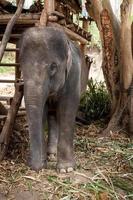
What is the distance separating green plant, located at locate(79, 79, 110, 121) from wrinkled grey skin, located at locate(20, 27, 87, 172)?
330cm

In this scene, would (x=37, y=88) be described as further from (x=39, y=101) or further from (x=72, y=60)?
(x=72, y=60)

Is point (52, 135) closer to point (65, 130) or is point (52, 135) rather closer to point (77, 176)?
point (65, 130)

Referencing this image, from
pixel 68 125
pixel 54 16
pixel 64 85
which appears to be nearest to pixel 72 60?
pixel 64 85

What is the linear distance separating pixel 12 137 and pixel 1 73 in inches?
610

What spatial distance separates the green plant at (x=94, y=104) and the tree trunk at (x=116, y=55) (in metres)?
0.70

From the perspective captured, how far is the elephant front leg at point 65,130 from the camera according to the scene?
473 centimetres

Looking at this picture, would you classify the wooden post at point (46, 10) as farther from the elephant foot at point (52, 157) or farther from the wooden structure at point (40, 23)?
the elephant foot at point (52, 157)

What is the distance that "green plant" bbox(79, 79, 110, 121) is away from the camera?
811 cm

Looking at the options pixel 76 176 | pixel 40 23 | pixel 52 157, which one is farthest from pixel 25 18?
pixel 76 176

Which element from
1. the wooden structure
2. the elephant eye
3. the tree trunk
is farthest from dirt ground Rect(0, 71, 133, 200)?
the tree trunk

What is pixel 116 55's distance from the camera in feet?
24.1

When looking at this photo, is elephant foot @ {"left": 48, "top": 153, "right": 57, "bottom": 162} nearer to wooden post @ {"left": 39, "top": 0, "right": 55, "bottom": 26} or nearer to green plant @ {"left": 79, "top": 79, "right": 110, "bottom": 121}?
wooden post @ {"left": 39, "top": 0, "right": 55, "bottom": 26}

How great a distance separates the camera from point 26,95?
168 inches

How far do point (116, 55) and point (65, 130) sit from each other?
2.91 meters
